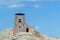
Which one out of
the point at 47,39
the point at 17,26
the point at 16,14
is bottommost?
the point at 47,39

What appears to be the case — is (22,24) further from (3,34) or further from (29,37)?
(3,34)

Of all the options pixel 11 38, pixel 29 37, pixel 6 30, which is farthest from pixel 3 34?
pixel 29 37

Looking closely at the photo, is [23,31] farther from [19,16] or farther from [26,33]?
[19,16]

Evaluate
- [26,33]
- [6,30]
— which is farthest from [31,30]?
[6,30]

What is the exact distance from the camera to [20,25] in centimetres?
7450

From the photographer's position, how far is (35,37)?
7481 cm

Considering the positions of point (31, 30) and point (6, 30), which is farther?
point (6, 30)

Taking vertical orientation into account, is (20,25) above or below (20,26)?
above

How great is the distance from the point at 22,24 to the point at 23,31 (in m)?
3.20

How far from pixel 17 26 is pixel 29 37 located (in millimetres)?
7223

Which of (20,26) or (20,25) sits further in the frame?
(20,25)

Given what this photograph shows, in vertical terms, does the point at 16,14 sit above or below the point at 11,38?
above

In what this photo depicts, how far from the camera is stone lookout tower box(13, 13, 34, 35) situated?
7344 centimetres

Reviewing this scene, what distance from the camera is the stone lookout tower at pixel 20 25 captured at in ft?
241
